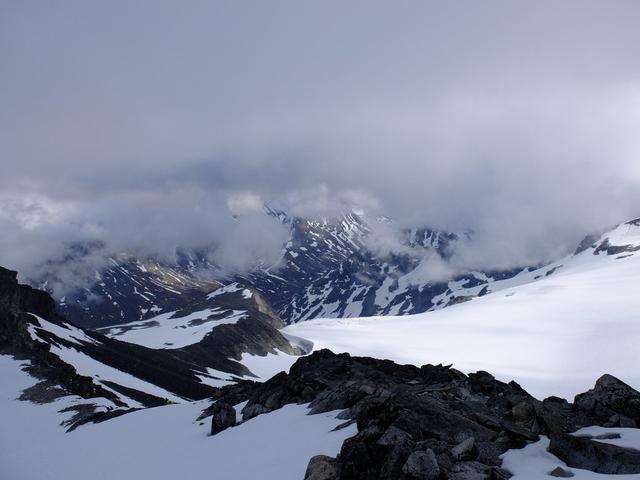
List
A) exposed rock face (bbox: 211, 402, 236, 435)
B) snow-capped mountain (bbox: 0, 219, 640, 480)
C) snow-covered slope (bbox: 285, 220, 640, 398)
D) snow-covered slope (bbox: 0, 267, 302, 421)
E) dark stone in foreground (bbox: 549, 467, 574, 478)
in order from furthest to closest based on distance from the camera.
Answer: snow-covered slope (bbox: 285, 220, 640, 398)
snow-covered slope (bbox: 0, 267, 302, 421)
exposed rock face (bbox: 211, 402, 236, 435)
snow-capped mountain (bbox: 0, 219, 640, 480)
dark stone in foreground (bbox: 549, 467, 574, 478)

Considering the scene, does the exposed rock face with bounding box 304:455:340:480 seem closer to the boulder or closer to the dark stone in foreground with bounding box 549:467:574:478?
the boulder

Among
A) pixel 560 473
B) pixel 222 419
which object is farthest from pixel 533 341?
pixel 560 473

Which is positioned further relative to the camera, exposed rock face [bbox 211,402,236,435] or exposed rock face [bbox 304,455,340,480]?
exposed rock face [bbox 211,402,236,435]

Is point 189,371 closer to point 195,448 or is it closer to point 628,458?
point 195,448

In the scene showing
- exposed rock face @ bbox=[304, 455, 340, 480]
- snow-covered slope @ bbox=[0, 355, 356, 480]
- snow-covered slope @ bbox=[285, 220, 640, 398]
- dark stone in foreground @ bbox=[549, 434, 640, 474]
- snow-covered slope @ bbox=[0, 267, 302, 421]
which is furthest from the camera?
snow-covered slope @ bbox=[285, 220, 640, 398]

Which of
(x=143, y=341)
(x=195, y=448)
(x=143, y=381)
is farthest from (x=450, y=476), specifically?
(x=143, y=341)

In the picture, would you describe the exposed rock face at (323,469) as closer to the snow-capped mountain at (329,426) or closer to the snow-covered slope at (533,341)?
the snow-capped mountain at (329,426)

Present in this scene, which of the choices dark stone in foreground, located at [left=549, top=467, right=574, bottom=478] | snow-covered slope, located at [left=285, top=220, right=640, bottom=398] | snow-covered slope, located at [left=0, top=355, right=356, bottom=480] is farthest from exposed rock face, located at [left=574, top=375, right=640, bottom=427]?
snow-covered slope, located at [left=285, top=220, right=640, bottom=398]

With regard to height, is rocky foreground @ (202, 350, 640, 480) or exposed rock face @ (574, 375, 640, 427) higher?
rocky foreground @ (202, 350, 640, 480)

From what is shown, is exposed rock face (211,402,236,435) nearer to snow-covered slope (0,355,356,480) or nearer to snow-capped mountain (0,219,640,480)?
snow-capped mountain (0,219,640,480)

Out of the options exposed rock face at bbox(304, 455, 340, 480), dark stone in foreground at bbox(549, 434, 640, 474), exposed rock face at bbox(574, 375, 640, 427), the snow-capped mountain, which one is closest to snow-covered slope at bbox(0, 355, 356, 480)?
the snow-capped mountain

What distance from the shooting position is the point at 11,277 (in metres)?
90.4

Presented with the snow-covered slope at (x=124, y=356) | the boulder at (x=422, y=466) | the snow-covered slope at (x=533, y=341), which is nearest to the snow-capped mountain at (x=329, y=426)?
the boulder at (x=422, y=466)

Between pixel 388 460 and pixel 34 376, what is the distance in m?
49.7
